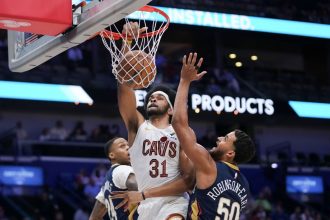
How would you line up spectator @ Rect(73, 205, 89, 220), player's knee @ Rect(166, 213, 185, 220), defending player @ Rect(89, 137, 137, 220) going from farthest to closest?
spectator @ Rect(73, 205, 89, 220), defending player @ Rect(89, 137, 137, 220), player's knee @ Rect(166, 213, 185, 220)

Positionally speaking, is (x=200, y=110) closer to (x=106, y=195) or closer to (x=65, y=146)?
(x=65, y=146)

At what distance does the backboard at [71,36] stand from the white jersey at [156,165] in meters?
0.97

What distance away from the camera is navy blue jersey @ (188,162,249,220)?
223 inches

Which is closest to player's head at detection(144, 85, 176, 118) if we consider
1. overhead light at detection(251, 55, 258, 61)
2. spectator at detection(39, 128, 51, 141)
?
spectator at detection(39, 128, 51, 141)

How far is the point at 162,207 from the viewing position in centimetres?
585

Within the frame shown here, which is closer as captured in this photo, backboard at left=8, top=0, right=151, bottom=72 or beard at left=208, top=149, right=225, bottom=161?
backboard at left=8, top=0, right=151, bottom=72

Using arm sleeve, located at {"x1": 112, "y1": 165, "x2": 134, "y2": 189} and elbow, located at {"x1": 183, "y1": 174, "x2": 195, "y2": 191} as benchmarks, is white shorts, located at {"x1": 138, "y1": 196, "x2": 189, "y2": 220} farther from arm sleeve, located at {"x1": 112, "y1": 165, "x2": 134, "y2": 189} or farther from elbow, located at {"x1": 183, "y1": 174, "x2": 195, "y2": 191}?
arm sleeve, located at {"x1": 112, "y1": 165, "x2": 134, "y2": 189}

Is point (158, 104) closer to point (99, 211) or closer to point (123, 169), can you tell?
point (123, 169)

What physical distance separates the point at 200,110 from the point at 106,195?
13.2 m

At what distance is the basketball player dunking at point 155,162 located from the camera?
19.1 feet

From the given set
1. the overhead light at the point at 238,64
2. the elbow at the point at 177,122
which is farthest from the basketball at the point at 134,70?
the overhead light at the point at 238,64

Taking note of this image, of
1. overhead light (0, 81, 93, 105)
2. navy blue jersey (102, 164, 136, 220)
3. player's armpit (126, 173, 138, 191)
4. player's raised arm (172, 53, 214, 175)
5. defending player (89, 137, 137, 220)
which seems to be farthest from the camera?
overhead light (0, 81, 93, 105)

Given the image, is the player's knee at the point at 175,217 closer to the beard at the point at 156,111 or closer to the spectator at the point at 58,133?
the beard at the point at 156,111

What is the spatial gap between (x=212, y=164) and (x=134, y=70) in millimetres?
890
